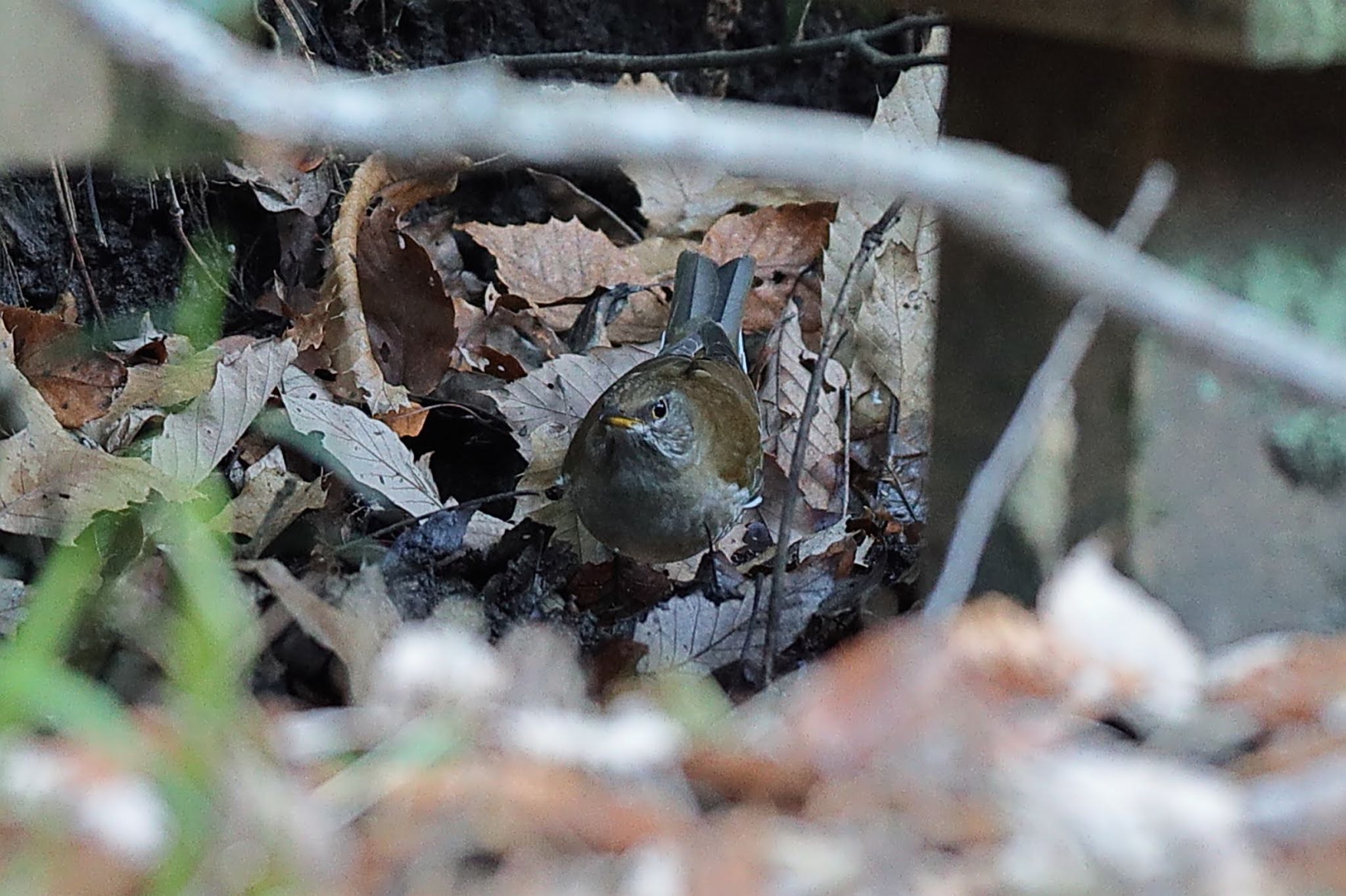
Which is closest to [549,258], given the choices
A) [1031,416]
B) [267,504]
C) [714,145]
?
[267,504]

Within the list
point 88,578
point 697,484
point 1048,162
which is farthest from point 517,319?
point 1048,162

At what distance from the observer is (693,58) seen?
423 cm

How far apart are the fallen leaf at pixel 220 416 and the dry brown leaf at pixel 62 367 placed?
255 mm

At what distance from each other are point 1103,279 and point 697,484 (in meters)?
2.61

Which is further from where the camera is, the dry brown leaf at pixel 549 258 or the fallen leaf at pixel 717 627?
the dry brown leaf at pixel 549 258

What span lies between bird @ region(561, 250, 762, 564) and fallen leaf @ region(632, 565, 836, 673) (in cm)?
81

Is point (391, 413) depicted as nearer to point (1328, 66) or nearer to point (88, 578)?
point (88, 578)

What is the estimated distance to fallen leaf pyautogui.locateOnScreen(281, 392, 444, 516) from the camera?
293 centimetres

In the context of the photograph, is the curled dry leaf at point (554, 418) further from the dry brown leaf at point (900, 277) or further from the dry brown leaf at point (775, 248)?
the dry brown leaf at point (900, 277)

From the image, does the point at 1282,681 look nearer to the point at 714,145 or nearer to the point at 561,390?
the point at 714,145

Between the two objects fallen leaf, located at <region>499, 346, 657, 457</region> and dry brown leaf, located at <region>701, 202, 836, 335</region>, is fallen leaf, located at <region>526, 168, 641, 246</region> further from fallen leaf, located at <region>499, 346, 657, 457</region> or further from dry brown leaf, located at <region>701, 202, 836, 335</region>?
fallen leaf, located at <region>499, 346, 657, 457</region>

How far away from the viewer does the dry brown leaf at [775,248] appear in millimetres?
4371

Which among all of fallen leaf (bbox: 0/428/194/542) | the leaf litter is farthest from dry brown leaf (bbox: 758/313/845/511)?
fallen leaf (bbox: 0/428/194/542)

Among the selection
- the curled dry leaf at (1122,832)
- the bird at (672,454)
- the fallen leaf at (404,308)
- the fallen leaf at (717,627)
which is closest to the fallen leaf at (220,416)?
the fallen leaf at (404,308)
